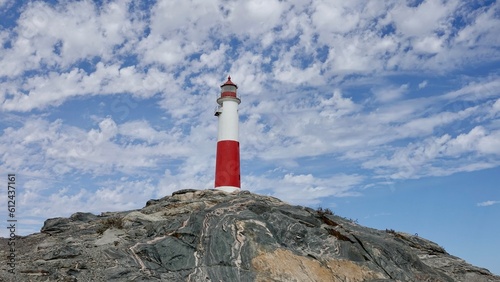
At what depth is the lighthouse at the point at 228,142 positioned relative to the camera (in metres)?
43.3

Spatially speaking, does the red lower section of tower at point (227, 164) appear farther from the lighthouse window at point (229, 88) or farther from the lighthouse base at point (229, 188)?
the lighthouse window at point (229, 88)

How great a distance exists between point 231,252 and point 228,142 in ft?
75.6

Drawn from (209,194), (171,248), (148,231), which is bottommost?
(171,248)

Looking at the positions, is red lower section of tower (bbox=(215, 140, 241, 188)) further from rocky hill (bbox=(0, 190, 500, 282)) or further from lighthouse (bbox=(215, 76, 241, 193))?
rocky hill (bbox=(0, 190, 500, 282))

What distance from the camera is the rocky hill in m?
20.8

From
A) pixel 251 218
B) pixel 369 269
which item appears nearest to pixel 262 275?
pixel 251 218

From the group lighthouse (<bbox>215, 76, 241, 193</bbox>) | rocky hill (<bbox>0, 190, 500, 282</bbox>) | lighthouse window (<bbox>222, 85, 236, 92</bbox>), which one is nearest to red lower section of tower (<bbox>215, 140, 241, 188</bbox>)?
lighthouse (<bbox>215, 76, 241, 193</bbox>)

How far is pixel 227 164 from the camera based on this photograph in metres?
43.7

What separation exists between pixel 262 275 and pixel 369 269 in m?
5.70

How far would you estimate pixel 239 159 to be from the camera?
44719 millimetres

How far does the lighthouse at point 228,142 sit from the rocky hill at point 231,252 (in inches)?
587

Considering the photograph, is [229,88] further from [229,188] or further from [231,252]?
[231,252]

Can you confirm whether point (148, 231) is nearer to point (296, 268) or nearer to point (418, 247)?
point (296, 268)

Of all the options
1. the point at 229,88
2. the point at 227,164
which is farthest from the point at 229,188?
the point at 229,88
